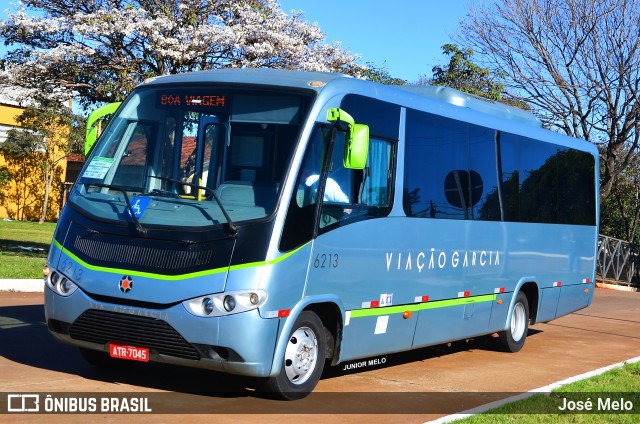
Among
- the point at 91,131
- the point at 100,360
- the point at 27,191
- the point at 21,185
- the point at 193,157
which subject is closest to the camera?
the point at 193,157

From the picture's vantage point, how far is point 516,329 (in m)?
14.2

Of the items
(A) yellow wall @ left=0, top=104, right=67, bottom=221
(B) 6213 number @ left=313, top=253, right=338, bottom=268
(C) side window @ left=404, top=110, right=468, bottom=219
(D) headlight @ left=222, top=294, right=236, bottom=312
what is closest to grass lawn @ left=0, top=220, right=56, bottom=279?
(A) yellow wall @ left=0, top=104, right=67, bottom=221

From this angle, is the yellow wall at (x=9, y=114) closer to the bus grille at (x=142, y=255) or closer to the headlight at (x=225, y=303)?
the bus grille at (x=142, y=255)

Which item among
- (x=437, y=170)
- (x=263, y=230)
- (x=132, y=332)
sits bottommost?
(x=132, y=332)

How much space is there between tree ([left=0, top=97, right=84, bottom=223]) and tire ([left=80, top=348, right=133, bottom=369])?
37.9m

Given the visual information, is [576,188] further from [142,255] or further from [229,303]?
[142,255]

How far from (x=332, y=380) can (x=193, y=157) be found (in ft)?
9.53

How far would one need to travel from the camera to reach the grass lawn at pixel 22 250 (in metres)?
19.3

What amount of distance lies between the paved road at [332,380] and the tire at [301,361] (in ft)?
0.49

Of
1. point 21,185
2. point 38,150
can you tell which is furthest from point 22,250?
point 21,185

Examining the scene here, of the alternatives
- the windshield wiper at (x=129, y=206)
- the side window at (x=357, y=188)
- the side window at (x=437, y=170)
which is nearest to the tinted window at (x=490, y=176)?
the side window at (x=437, y=170)

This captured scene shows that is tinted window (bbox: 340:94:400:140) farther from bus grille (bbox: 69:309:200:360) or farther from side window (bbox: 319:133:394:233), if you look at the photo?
bus grille (bbox: 69:309:200:360)

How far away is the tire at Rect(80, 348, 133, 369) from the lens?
9602 mm

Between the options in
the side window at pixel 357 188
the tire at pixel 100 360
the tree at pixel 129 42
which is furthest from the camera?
the tree at pixel 129 42
